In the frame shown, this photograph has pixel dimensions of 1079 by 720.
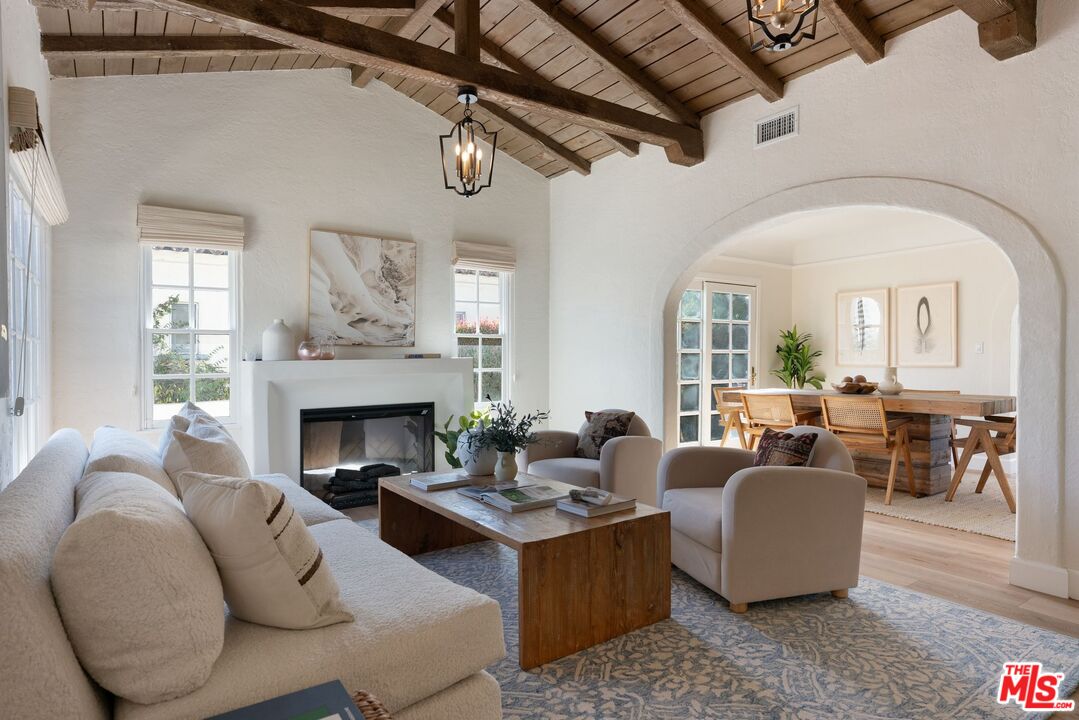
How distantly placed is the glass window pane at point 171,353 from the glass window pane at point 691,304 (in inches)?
190

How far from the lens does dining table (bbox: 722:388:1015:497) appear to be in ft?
15.2

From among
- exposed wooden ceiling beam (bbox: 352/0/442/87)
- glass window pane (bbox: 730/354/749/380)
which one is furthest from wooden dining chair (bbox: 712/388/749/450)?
exposed wooden ceiling beam (bbox: 352/0/442/87)

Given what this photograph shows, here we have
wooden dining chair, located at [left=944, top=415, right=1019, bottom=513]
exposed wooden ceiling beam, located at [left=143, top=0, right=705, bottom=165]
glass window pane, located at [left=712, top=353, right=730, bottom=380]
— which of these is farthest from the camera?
glass window pane, located at [left=712, top=353, right=730, bottom=380]

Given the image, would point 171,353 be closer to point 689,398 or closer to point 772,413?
point 772,413

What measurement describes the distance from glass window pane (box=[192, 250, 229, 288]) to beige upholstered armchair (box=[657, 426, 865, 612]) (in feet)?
12.1

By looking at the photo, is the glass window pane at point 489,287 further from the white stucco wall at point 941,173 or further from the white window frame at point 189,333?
the white window frame at point 189,333

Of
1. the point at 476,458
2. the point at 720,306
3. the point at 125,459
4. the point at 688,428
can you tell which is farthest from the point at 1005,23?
the point at 688,428

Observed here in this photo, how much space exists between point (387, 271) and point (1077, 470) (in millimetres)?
4623

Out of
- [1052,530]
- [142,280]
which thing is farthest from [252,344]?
[1052,530]

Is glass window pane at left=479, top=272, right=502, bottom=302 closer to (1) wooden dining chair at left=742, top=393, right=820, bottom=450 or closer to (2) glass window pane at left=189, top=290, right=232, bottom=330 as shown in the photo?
(2) glass window pane at left=189, top=290, right=232, bottom=330

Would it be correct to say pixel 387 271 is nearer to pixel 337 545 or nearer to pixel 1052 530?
pixel 337 545

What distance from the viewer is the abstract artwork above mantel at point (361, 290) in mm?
5008

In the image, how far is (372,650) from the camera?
1.54m

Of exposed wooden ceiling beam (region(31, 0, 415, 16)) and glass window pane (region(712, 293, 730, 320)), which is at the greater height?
exposed wooden ceiling beam (region(31, 0, 415, 16))
